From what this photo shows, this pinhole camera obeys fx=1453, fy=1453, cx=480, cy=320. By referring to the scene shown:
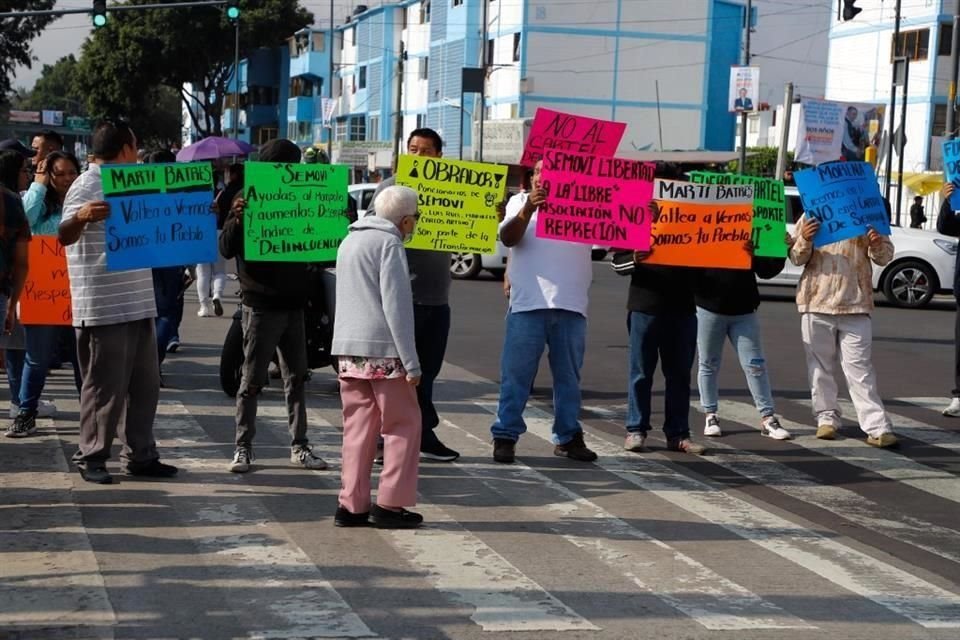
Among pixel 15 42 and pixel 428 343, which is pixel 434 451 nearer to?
pixel 428 343

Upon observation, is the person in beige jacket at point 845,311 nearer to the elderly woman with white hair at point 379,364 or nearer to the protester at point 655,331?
the protester at point 655,331

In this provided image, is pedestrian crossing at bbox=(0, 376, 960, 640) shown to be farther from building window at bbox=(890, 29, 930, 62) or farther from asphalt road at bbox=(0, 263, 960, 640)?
building window at bbox=(890, 29, 930, 62)

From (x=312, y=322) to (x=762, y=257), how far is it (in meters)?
3.83

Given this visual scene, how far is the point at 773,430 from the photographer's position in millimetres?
10664

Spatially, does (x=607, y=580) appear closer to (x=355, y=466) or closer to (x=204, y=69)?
(x=355, y=466)

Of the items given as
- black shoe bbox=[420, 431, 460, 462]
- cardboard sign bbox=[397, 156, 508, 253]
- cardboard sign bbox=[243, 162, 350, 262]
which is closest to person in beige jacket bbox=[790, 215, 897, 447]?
cardboard sign bbox=[397, 156, 508, 253]

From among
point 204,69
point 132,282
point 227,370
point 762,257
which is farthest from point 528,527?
point 204,69

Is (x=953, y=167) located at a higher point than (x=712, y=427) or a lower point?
higher

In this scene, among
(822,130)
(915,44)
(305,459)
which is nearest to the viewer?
(305,459)

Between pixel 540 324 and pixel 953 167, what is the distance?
158 inches

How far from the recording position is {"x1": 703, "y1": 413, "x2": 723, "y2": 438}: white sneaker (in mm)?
10609

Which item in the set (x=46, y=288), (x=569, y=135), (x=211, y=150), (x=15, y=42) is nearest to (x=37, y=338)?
(x=46, y=288)

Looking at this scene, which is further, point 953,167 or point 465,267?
point 465,267

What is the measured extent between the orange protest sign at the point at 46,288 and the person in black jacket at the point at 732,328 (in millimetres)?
4411
